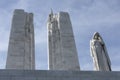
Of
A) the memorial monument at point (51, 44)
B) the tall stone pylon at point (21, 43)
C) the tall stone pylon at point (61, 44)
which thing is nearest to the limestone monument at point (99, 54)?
the memorial monument at point (51, 44)

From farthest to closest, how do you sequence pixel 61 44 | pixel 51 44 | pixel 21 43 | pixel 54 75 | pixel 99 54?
1. pixel 51 44
2. pixel 61 44
3. pixel 21 43
4. pixel 99 54
5. pixel 54 75

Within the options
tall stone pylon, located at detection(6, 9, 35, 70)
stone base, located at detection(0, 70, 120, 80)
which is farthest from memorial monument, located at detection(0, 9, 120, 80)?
stone base, located at detection(0, 70, 120, 80)

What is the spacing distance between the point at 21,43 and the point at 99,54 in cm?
724

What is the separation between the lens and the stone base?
12.0 metres

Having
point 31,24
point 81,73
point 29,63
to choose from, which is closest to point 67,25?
point 31,24

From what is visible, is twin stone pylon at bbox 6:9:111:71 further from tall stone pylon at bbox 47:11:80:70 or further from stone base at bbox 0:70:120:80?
stone base at bbox 0:70:120:80

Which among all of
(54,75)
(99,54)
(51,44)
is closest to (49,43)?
(51,44)

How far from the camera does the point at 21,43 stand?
2027cm

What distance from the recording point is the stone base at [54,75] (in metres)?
12.0

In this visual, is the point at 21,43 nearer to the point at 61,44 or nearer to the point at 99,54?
the point at 61,44

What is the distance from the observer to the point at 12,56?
764 inches

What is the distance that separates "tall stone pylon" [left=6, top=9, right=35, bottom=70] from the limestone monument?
20.1 ft

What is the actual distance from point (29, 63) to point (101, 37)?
6.54m

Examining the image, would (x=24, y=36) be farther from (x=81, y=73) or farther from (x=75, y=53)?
(x=81, y=73)
